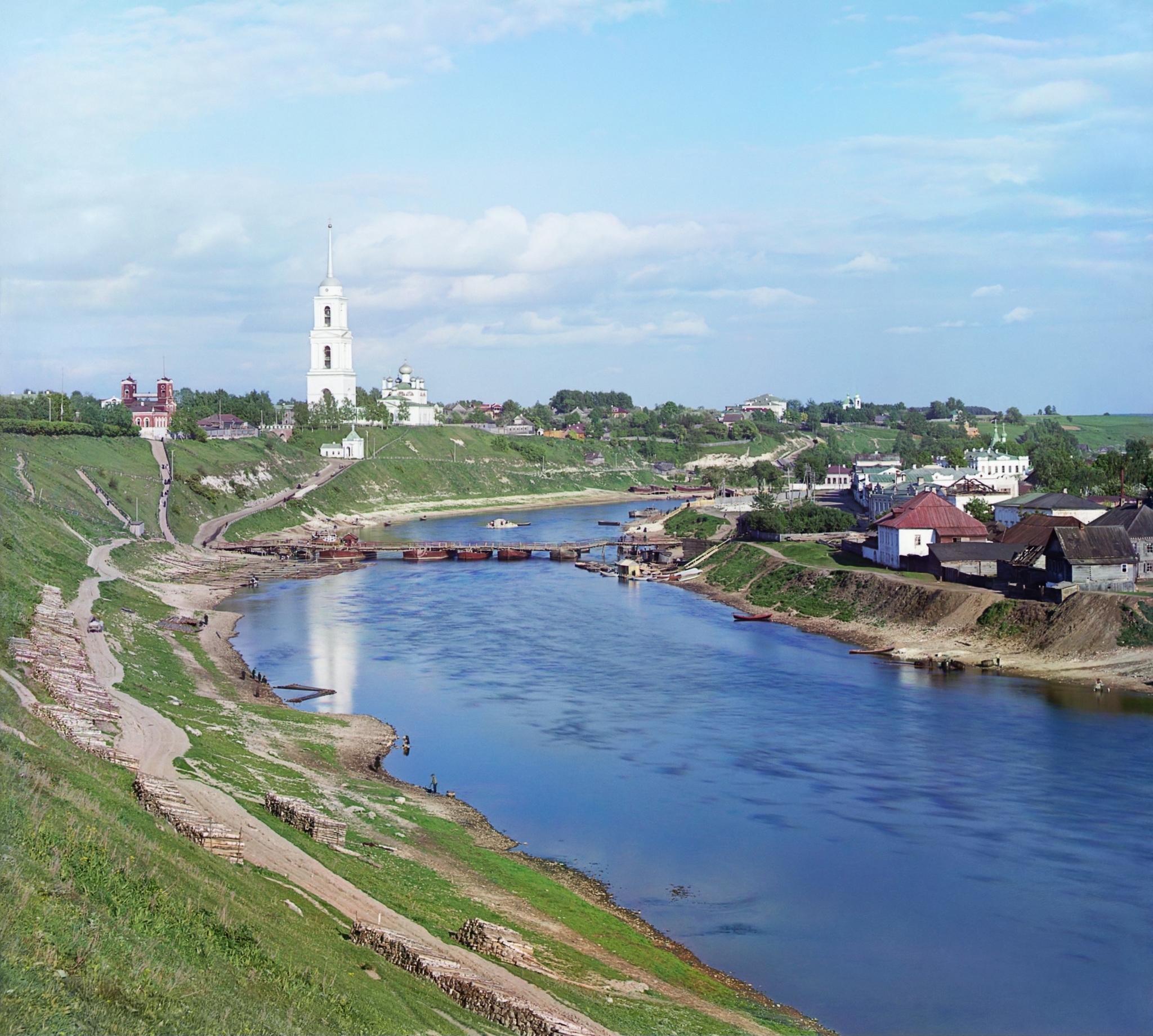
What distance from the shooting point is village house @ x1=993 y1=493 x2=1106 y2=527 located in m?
78.9

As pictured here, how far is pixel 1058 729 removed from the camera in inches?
1722

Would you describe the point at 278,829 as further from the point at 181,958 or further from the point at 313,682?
the point at 313,682

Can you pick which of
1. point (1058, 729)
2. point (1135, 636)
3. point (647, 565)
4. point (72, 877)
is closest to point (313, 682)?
point (1058, 729)

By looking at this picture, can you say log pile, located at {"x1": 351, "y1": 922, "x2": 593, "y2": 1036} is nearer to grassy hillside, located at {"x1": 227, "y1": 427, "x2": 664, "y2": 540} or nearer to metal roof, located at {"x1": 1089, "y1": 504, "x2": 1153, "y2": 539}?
metal roof, located at {"x1": 1089, "y1": 504, "x2": 1153, "y2": 539}

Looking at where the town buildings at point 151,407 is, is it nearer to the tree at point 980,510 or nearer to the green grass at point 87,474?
the green grass at point 87,474

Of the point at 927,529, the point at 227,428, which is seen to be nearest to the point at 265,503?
the point at 227,428

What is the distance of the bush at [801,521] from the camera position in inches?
3654

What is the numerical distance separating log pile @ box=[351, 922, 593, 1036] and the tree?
73728mm

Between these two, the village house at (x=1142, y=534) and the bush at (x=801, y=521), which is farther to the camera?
the bush at (x=801, y=521)

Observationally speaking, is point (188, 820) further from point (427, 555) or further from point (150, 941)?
point (427, 555)

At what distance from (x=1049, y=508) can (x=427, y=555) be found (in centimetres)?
4926

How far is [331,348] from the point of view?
17512 centimetres

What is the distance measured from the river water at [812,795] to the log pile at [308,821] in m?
6.43

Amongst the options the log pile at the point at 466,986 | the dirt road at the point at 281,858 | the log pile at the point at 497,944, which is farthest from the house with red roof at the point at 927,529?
the log pile at the point at 466,986
